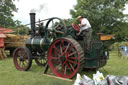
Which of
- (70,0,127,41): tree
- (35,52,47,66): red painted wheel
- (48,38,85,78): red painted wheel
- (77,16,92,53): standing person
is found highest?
(70,0,127,41): tree

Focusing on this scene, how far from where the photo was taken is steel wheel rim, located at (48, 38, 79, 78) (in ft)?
13.0

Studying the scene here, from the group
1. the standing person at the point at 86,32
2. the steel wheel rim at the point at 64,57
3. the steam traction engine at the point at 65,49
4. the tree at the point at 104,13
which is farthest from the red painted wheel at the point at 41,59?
the tree at the point at 104,13

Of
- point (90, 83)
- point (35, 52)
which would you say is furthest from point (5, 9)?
point (90, 83)

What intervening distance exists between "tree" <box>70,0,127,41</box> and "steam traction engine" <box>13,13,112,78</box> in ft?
44.1

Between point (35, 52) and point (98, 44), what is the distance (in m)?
2.90

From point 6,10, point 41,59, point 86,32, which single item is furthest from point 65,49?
point 6,10

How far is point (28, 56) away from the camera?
5.23m

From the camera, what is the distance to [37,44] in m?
5.32

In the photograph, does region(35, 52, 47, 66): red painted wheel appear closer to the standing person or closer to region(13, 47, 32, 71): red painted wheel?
region(13, 47, 32, 71): red painted wheel

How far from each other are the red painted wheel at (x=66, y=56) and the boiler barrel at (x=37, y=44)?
651 mm

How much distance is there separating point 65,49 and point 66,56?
0.25m

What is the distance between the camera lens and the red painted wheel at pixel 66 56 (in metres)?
3.75

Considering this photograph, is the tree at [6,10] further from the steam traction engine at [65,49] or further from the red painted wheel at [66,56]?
the red painted wheel at [66,56]

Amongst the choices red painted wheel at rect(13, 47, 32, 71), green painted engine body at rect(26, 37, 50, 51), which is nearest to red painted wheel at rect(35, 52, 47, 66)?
green painted engine body at rect(26, 37, 50, 51)
